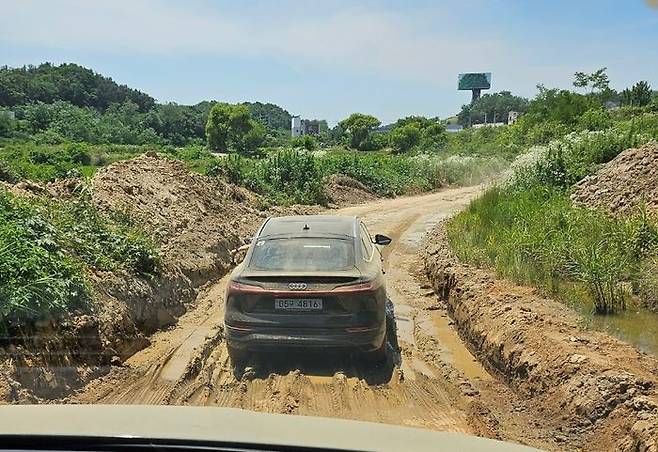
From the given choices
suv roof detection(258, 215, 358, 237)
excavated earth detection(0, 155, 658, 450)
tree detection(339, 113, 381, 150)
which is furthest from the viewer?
tree detection(339, 113, 381, 150)

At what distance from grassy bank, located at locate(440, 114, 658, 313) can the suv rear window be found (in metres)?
3.58

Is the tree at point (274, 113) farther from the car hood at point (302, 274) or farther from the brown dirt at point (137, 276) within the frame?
the car hood at point (302, 274)

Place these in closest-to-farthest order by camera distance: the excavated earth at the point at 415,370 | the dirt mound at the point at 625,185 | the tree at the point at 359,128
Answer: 1. the excavated earth at the point at 415,370
2. the dirt mound at the point at 625,185
3. the tree at the point at 359,128

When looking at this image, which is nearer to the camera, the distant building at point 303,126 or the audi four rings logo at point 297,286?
the audi four rings logo at point 297,286

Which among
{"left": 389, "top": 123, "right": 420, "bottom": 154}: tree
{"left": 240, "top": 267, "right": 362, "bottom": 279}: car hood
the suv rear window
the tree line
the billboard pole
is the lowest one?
{"left": 240, "top": 267, "right": 362, "bottom": 279}: car hood

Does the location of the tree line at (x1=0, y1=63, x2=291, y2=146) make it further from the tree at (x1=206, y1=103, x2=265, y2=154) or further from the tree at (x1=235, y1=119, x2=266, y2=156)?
the tree at (x1=235, y1=119, x2=266, y2=156)

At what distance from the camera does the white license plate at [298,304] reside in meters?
6.76

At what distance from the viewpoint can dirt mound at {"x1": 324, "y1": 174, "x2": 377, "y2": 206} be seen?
30175 mm

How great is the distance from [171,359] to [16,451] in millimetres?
5554

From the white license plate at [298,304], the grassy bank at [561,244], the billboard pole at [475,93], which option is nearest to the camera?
the white license plate at [298,304]

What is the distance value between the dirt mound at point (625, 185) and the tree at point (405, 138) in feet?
174

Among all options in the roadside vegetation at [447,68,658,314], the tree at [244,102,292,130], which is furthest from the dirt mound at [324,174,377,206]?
the tree at [244,102,292,130]

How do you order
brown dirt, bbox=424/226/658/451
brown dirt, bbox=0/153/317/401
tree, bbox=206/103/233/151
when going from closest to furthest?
brown dirt, bbox=424/226/658/451
brown dirt, bbox=0/153/317/401
tree, bbox=206/103/233/151

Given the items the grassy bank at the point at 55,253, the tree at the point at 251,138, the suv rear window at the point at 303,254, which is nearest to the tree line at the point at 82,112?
the tree at the point at 251,138
